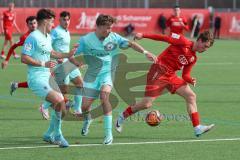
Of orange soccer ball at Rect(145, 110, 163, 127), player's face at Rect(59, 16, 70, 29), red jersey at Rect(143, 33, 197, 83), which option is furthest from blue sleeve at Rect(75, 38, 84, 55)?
player's face at Rect(59, 16, 70, 29)

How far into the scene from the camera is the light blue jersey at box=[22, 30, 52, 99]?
11.4 meters

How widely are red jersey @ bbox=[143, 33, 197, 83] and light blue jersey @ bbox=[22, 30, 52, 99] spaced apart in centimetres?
206

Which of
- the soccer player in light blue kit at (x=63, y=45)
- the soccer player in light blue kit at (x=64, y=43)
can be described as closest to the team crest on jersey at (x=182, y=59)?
the soccer player in light blue kit at (x=63, y=45)

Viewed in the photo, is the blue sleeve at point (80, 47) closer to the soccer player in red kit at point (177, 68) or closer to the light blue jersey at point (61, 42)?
the soccer player in red kit at point (177, 68)

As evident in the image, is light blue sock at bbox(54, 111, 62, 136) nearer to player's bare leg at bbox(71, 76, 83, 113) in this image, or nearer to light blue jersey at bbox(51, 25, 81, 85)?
player's bare leg at bbox(71, 76, 83, 113)

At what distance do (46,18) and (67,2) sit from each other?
1916 inches

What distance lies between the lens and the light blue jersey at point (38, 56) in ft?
37.3

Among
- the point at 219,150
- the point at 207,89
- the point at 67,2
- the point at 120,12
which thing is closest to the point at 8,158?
the point at 219,150

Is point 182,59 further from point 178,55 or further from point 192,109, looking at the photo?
point 192,109

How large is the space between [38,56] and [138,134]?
249 centimetres

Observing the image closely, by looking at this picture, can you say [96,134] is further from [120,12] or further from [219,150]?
[120,12]

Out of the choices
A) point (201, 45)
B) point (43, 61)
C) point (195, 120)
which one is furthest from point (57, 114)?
point (201, 45)

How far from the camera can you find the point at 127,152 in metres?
11.2

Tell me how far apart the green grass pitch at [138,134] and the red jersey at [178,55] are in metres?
1.12
